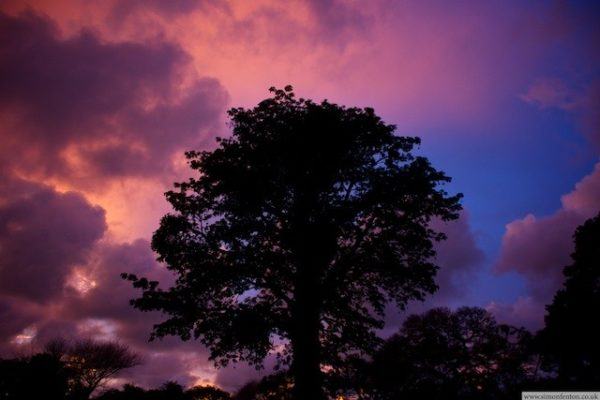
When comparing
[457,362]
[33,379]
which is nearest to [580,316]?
[457,362]

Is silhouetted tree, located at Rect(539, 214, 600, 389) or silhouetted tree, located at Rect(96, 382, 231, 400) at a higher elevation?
silhouetted tree, located at Rect(539, 214, 600, 389)

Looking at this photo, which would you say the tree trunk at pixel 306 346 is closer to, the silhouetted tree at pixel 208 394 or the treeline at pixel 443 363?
the treeline at pixel 443 363

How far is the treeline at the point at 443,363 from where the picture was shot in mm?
27859

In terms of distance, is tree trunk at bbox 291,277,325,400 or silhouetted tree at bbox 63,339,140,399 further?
silhouetted tree at bbox 63,339,140,399

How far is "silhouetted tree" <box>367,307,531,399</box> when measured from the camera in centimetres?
4322

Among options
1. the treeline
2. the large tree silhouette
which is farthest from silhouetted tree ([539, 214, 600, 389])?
the large tree silhouette

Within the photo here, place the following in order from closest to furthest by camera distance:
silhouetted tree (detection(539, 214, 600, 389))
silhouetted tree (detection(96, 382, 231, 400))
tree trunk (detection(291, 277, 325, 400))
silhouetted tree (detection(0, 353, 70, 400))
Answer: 1. tree trunk (detection(291, 277, 325, 400))
2. silhouetted tree (detection(0, 353, 70, 400))
3. silhouetted tree (detection(539, 214, 600, 389))
4. silhouetted tree (detection(96, 382, 231, 400))

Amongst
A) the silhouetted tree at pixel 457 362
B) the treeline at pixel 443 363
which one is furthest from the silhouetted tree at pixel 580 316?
the silhouetted tree at pixel 457 362

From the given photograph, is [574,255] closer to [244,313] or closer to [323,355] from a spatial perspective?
[323,355]

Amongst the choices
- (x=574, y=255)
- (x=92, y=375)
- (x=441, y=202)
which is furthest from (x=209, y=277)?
(x=92, y=375)

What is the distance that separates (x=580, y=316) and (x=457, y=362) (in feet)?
60.4

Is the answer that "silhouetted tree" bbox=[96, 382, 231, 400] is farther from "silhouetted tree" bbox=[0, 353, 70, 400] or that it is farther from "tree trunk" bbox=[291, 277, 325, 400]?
"tree trunk" bbox=[291, 277, 325, 400]

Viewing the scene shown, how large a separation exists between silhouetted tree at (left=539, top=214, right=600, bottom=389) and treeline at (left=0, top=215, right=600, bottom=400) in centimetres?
8

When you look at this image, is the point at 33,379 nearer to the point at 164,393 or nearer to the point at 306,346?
the point at 164,393
